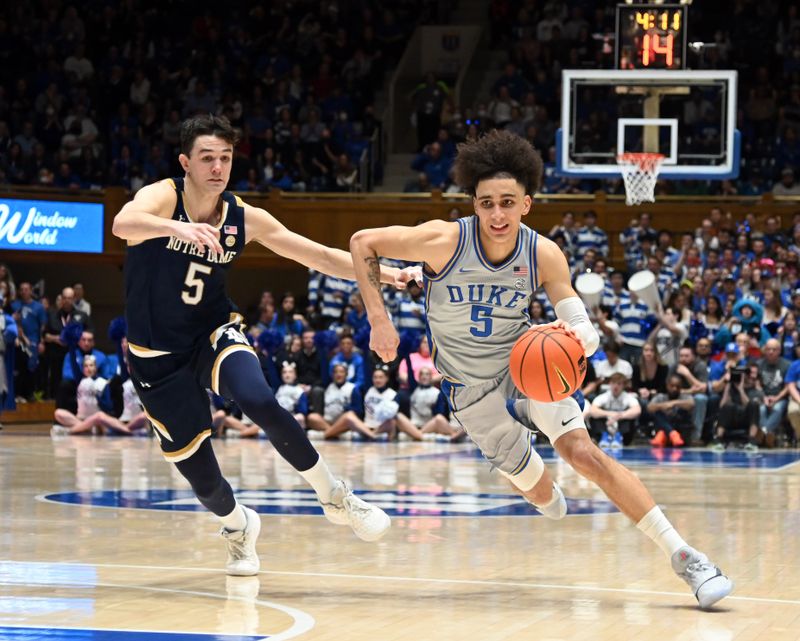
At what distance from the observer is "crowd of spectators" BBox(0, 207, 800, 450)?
17.1 metres

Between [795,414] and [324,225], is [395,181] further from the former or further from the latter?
[795,414]

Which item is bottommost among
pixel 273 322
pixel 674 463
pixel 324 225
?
pixel 674 463

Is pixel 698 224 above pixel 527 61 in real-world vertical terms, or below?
below

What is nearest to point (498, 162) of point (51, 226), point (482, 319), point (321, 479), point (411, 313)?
point (482, 319)

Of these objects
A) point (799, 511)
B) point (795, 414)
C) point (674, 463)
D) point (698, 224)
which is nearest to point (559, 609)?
point (799, 511)

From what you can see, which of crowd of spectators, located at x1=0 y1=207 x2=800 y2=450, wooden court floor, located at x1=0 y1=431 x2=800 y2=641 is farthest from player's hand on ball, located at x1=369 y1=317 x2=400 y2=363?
crowd of spectators, located at x1=0 y1=207 x2=800 y2=450

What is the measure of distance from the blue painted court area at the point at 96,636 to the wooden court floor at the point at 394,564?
0.01 m

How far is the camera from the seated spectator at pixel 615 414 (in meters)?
17.0

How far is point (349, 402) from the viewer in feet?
Answer: 60.1

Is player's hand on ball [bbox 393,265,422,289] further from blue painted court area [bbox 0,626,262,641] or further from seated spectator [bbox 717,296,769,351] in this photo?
seated spectator [bbox 717,296,769,351]

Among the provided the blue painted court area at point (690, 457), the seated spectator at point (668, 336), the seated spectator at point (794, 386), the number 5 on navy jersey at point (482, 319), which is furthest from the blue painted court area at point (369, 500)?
the seated spectator at point (668, 336)

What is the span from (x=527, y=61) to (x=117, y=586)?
2089 cm

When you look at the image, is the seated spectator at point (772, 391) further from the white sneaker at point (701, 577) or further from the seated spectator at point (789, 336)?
the white sneaker at point (701, 577)

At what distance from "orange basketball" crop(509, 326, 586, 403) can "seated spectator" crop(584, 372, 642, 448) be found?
11.1 m
